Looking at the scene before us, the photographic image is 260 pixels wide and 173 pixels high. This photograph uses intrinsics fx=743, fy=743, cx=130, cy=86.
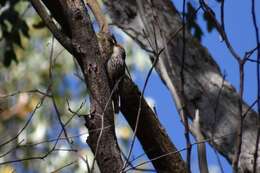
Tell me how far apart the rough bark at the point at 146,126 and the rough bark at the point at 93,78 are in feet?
0.88

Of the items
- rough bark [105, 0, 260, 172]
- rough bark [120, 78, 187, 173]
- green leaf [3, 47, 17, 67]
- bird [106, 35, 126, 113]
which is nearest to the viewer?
bird [106, 35, 126, 113]

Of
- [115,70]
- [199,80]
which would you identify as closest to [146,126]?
[115,70]

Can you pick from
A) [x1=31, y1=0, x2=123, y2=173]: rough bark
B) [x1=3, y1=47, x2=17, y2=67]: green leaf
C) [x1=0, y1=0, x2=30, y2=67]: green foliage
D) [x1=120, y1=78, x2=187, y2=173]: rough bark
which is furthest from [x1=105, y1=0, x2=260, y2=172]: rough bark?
[x1=3, y1=47, x2=17, y2=67]: green leaf

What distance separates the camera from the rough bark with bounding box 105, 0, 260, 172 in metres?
3.42

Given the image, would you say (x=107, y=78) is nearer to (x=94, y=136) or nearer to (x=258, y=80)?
(x=94, y=136)

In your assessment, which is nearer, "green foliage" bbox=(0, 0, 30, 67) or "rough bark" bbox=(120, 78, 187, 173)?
"rough bark" bbox=(120, 78, 187, 173)

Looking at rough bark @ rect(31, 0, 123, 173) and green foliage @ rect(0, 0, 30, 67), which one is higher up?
green foliage @ rect(0, 0, 30, 67)

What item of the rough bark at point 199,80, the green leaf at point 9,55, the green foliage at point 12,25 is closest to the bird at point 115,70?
the rough bark at point 199,80

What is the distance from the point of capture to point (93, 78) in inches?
98.6

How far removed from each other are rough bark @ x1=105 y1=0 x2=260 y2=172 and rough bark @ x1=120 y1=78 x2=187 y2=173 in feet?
1.56

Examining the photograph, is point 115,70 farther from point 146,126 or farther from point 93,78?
point 146,126

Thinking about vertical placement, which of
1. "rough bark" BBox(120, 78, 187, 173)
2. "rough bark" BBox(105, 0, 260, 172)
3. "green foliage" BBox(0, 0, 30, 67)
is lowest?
"rough bark" BBox(120, 78, 187, 173)

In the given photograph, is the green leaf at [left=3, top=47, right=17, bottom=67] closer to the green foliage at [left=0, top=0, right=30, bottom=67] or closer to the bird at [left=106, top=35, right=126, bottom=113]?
the green foliage at [left=0, top=0, right=30, bottom=67]

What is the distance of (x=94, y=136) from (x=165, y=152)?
430mm
